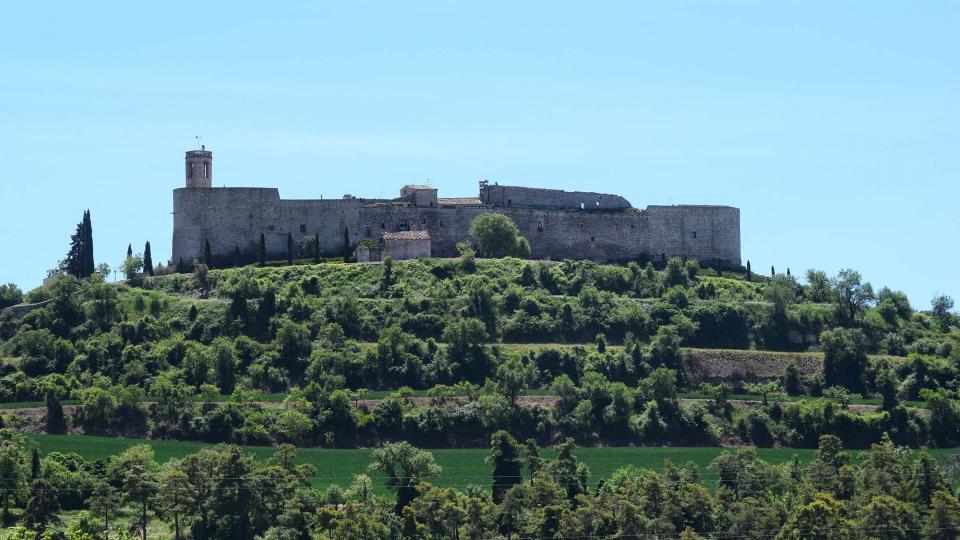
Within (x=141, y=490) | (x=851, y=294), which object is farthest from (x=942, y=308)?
(x=141, y=490)

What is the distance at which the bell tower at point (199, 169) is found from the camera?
104m

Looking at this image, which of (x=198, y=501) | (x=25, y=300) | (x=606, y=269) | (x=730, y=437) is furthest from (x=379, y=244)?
(x=198, y=501)

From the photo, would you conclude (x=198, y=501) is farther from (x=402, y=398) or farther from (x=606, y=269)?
(x=606, y=269)

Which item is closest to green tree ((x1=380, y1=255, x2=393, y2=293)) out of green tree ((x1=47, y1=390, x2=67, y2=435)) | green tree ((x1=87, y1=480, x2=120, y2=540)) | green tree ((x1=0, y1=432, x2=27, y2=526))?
green tree ((x1=47, y1=390, x2=67, y2=435))

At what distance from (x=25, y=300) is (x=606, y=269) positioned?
99.0 feet


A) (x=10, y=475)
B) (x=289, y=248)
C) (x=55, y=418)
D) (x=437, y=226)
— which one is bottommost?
(x=10, y=475)

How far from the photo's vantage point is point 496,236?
10338cm

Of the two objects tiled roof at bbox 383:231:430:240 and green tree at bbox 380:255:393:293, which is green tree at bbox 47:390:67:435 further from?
tiled roof at bbox 383:231:430:240

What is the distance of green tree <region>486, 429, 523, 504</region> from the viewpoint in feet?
240

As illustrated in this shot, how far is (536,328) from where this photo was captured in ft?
306

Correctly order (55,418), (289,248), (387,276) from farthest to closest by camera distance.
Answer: (289,248), (387,276), (55,418)

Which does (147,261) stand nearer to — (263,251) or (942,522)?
(263,251)

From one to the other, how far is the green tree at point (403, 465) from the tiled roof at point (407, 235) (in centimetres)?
2980

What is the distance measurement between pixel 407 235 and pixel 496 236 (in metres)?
4.85
